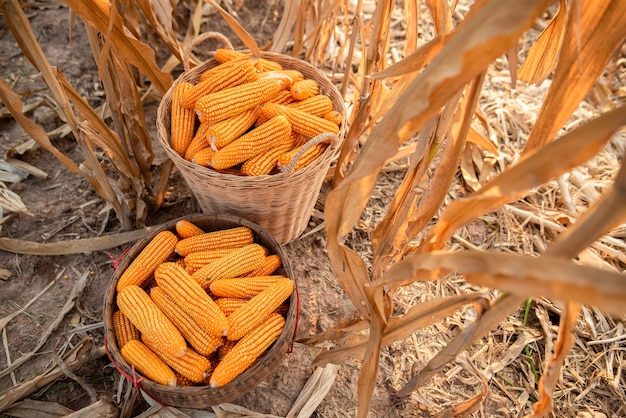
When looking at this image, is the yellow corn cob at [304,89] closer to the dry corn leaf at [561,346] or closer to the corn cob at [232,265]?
the corn cob at [232,265]

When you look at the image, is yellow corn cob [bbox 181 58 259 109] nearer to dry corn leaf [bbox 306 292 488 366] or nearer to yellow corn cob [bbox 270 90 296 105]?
yellow corn cob [bbox 270 90 296 105]

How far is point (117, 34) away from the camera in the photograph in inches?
81.7

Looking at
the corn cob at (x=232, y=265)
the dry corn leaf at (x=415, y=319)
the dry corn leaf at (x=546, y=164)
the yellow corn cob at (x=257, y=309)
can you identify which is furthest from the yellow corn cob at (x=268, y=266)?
the dry corn leaf at (x=546, y=164)

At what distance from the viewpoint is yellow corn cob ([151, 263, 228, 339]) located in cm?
185

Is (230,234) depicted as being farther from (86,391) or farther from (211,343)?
(86,391)

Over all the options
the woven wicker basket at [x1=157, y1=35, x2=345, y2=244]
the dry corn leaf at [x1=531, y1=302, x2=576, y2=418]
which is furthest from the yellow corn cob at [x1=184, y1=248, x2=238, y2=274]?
the dry corn leaf at [x1=531, y1=302, x2=576, y2=418]

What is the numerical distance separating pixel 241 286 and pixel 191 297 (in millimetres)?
218

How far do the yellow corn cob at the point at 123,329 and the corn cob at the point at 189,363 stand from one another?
11 cm

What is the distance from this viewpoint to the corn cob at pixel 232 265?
6.63 ft

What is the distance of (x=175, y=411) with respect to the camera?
1.97 metres

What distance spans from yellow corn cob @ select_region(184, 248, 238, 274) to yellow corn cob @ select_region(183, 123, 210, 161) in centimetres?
48

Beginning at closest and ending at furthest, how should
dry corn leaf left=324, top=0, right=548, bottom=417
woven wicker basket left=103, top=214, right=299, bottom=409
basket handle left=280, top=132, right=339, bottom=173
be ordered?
dry corn leaf left=324, top=0, right=548, bottom=417, woven wicker basket left=103, top=214, right=299, bottom=409, basket handle left=280, top=132, right=339, bottom=173

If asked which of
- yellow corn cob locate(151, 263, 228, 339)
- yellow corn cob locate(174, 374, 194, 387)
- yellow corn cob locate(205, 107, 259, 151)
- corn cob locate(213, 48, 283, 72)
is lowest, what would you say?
yellow corn cob locate(174, 374, 194, 387)

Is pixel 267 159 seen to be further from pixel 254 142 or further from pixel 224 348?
pixel 224 348
